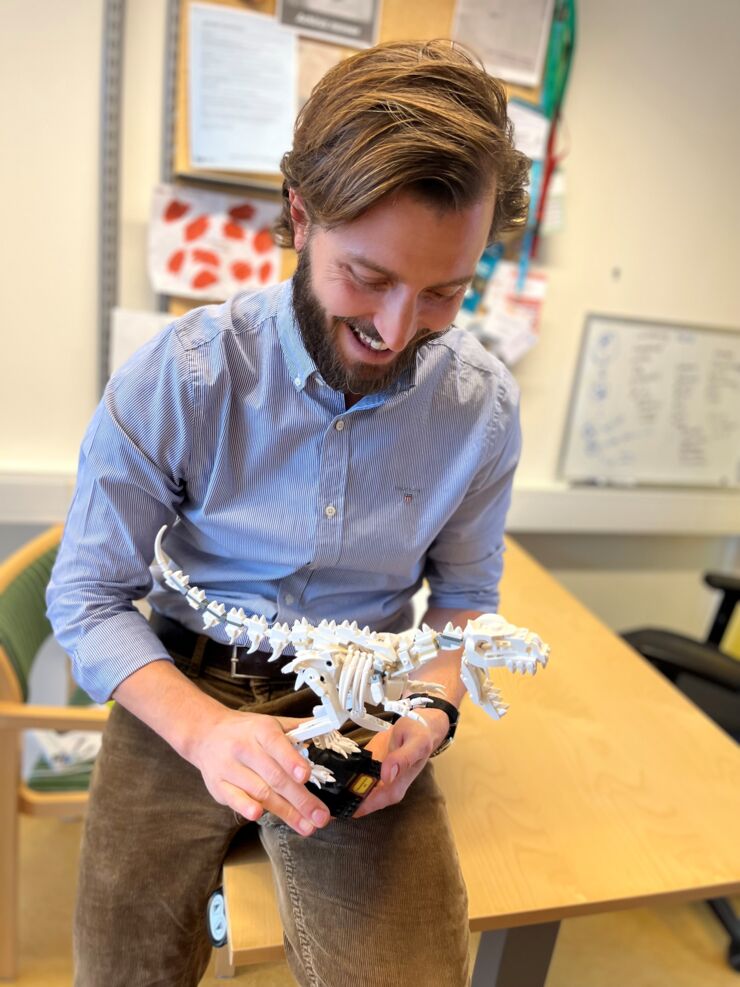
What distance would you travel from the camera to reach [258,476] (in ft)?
3.08

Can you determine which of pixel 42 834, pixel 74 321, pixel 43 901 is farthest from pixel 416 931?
pixel 74 321

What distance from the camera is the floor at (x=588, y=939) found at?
1.43 m

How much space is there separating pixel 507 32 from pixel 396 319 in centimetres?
151

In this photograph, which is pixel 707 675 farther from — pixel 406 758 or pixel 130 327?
pixel 130 327

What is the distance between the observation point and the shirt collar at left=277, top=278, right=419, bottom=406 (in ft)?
2.90

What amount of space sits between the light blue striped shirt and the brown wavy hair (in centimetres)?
20

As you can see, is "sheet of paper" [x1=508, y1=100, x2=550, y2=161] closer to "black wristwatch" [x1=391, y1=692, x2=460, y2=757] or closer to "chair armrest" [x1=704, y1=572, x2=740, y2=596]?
"chair armrest" [x1=704, y1=572, x2=740, y2=596]

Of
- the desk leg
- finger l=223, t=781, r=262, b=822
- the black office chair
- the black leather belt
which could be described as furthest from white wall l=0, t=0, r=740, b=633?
the desk leg

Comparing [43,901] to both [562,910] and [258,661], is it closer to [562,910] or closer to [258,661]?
[258,661]

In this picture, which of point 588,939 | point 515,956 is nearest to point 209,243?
point 515,956

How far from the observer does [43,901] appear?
5.03ft

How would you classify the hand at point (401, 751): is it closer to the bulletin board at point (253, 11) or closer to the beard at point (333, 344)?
the beard at point (333, 344)

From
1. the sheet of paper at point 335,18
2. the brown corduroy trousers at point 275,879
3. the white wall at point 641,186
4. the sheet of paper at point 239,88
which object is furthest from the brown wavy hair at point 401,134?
the white wall at point 641,186

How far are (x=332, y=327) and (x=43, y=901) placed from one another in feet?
4.69
